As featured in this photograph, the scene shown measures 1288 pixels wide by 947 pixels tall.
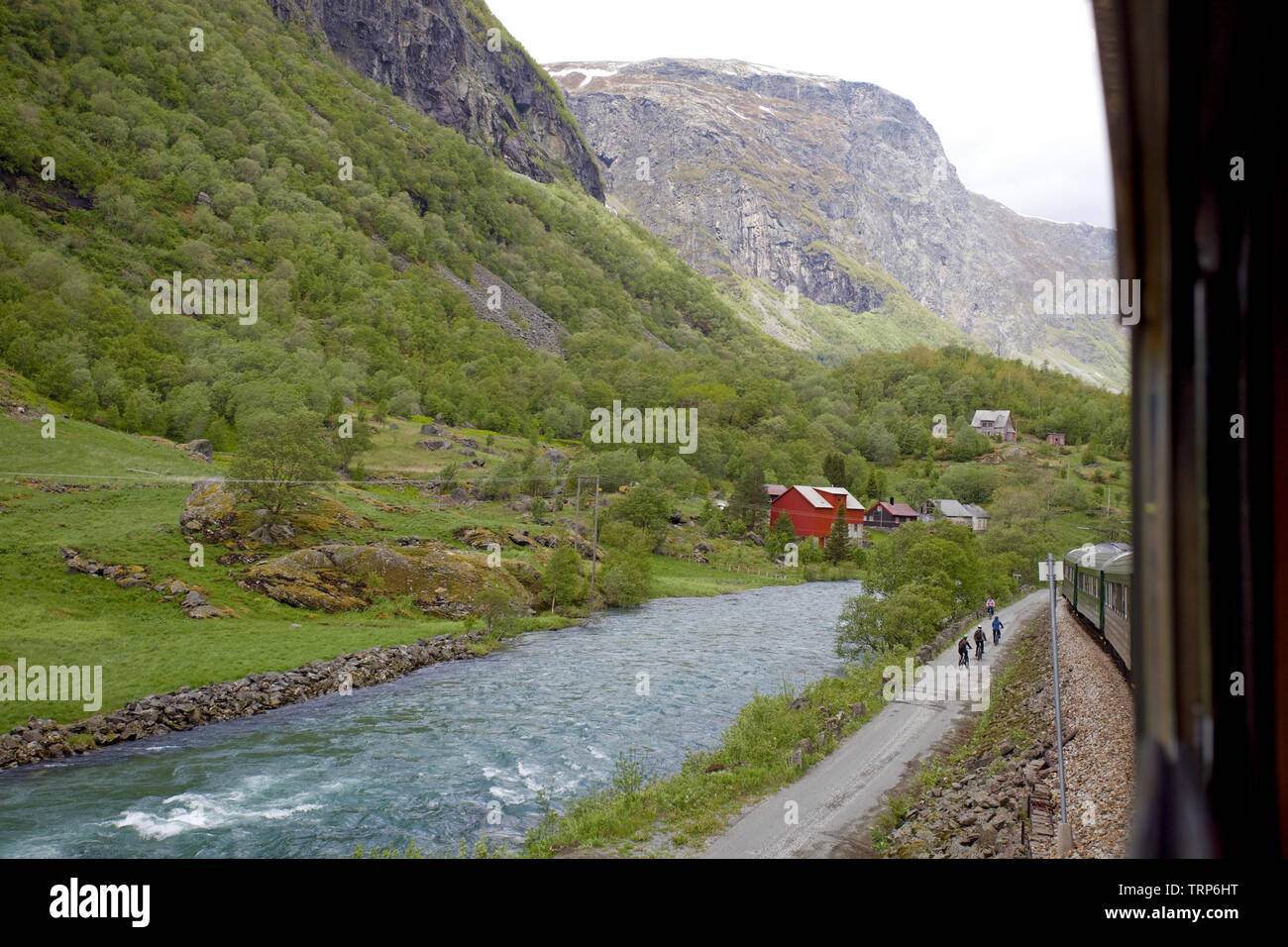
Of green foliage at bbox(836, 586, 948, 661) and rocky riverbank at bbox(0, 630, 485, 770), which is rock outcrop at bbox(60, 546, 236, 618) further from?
green foliage at bbox(836, 586, 948, 661)

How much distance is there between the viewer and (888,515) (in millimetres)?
61531

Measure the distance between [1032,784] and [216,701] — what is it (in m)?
16.7

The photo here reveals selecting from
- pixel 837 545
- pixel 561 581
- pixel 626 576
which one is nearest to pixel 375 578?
pixel 561 581

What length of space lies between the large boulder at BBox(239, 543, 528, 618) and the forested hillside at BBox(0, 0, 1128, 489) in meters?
13.3

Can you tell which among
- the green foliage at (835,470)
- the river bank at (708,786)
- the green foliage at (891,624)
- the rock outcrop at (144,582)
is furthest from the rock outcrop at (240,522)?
the green foliage at (835,470)

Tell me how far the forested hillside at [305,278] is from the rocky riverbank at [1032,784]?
35.5 metres

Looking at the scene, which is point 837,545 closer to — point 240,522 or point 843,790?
point 240,522

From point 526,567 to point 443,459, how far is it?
2326 cm

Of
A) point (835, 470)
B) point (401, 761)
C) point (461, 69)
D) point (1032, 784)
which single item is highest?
point (461, 69)

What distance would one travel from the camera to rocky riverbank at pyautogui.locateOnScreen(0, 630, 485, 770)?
45.8ft

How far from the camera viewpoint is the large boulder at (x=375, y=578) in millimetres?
25891

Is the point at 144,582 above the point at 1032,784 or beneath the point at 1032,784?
above
